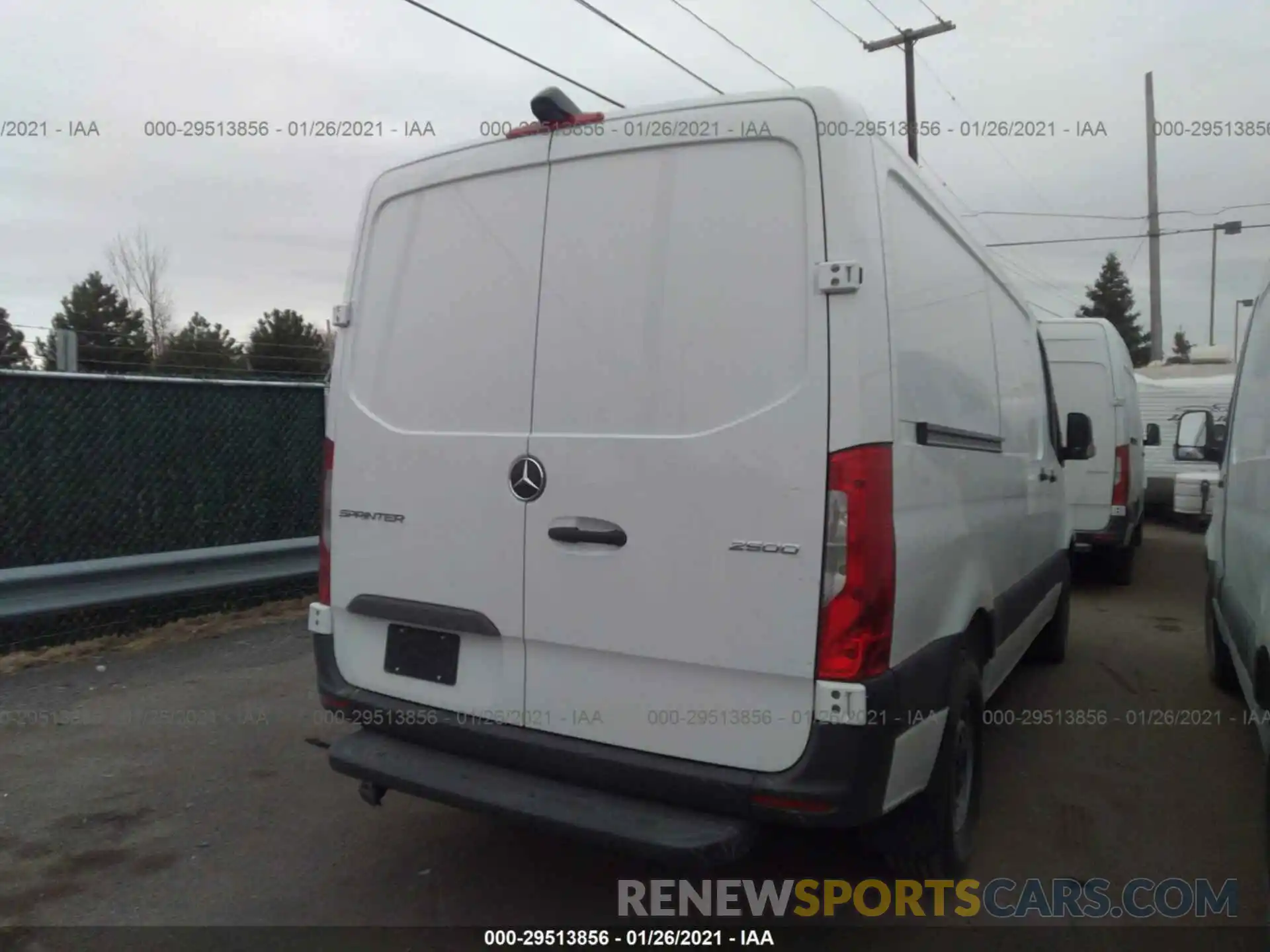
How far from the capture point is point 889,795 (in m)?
2.90

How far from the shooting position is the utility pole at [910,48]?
62.8 feet

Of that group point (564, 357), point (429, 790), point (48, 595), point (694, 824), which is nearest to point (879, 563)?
point (694, 824)

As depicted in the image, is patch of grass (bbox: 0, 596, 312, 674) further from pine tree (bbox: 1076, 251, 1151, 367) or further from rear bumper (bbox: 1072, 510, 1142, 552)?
pine tree (bbox: 1076, 251, 1151, 367)

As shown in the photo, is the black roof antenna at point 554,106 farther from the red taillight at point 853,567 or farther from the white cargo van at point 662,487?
the red taillight at point 853,567

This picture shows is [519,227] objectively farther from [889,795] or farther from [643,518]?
[889,795]

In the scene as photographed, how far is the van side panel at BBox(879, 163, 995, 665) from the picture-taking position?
2.92 metres

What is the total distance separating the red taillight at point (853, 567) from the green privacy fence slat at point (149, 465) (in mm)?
5604

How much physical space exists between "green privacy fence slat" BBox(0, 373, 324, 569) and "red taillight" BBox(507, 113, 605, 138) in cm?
451

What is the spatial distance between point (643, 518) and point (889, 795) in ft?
3.41

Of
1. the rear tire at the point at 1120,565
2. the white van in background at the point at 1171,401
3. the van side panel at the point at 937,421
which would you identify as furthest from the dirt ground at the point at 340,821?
the white van in background at the point at 1171,401

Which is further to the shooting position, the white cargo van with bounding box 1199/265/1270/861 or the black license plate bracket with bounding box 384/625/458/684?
the white cargo van with bounding box 1199/265/1270/861

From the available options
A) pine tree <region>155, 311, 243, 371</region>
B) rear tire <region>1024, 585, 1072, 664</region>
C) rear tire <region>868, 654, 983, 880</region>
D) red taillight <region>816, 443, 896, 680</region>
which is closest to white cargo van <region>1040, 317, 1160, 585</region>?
rear tire <region>1024, 585, 1072, 664</region>

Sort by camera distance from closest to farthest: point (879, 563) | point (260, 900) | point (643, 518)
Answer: point (879, 563), point (643, 518), point (260, 900)

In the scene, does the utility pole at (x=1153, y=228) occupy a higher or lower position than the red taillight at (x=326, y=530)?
higher
